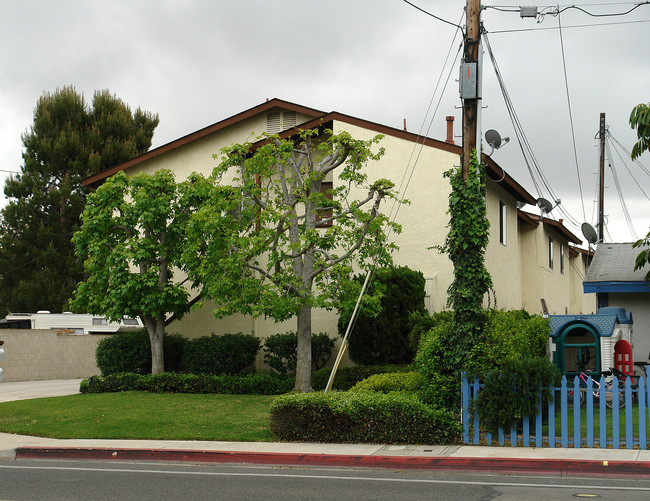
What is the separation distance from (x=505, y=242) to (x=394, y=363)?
720 cm

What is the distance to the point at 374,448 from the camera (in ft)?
39.1

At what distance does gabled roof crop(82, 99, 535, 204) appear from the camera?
21.9 metres

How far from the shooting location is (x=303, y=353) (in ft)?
63.1

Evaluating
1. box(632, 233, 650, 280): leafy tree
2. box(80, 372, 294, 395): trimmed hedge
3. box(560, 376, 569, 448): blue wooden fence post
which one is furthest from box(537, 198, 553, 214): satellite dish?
box(560, 376, 569, 448): blue wooden fence post

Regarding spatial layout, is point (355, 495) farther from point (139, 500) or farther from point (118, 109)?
point (118, 109)

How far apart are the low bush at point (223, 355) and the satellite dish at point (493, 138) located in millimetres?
9224

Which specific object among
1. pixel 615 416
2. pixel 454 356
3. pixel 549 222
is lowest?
pixel 615 416

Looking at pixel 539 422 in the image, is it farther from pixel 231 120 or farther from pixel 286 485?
pixel 231 120

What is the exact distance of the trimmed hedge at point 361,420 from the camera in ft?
40.1

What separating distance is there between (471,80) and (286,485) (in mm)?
7461

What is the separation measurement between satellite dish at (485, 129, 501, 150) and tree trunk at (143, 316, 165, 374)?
10.8m

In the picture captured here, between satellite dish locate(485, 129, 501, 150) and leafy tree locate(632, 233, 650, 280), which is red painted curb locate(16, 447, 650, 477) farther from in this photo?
satellite dish locate(485, 129, 501, 150)

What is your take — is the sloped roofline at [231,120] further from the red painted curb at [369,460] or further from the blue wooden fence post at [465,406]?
the red painted curb at [369,460]

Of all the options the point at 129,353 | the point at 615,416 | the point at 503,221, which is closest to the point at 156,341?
the point at 129,353
